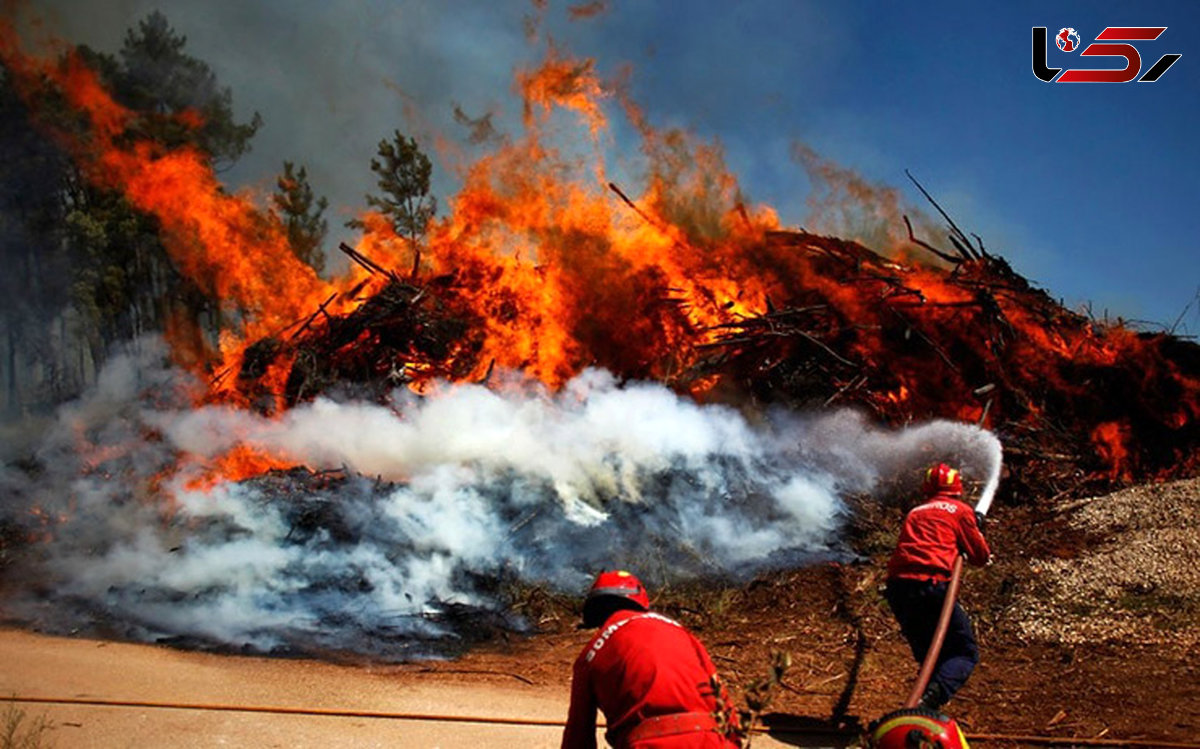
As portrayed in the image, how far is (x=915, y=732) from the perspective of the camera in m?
3.70

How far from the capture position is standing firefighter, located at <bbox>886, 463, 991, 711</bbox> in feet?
17.4

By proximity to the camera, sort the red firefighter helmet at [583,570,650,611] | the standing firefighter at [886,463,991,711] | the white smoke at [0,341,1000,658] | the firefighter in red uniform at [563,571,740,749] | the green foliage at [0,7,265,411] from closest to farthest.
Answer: the firefighter in red uniform at [563,571,740,749], the red firefighter helmet at [583,570,650,611], the standing firefighter at [886,463,991,711], the white smoke at [0,341,1000,658], the green foliage at [0,7,265,411]

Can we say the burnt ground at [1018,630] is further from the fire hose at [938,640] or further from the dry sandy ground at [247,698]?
the fire hose at [938,640]

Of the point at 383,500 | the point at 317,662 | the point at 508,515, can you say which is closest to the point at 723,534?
the point at 508,515

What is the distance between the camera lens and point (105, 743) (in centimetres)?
554

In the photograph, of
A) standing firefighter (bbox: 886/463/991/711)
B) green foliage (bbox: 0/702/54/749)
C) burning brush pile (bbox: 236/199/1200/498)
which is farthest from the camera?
burning brush pile (bbox: 236/199/1200/498)

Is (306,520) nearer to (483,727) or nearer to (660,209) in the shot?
(483,727)

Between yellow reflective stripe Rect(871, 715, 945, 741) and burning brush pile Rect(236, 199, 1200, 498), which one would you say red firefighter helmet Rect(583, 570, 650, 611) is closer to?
yellow reflective stripe Rect(871, 715, 945, 741)

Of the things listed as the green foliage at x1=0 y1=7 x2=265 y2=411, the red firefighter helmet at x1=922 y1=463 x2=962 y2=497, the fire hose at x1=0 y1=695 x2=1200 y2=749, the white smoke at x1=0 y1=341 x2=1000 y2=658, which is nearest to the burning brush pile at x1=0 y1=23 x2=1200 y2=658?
the white smoke at x1=0 y1=341 x2=1000 y2=658

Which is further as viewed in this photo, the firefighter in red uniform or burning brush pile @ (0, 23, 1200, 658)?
burning brush pile @ (0, 23, 1200, 658)

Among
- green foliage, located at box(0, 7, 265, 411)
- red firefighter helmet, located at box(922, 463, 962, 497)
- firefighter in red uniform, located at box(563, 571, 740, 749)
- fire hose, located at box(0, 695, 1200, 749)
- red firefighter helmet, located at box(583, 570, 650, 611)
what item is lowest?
fire hose, located at box(0, 695, 1200, 749)

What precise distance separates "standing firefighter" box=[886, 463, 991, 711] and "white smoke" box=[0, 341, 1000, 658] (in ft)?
11.3

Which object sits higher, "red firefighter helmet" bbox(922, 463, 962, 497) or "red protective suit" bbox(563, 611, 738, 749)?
"red firefighter helmet" bbox(922, 463, 962, 497)

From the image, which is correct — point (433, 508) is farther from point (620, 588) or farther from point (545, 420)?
point (620, 588)
